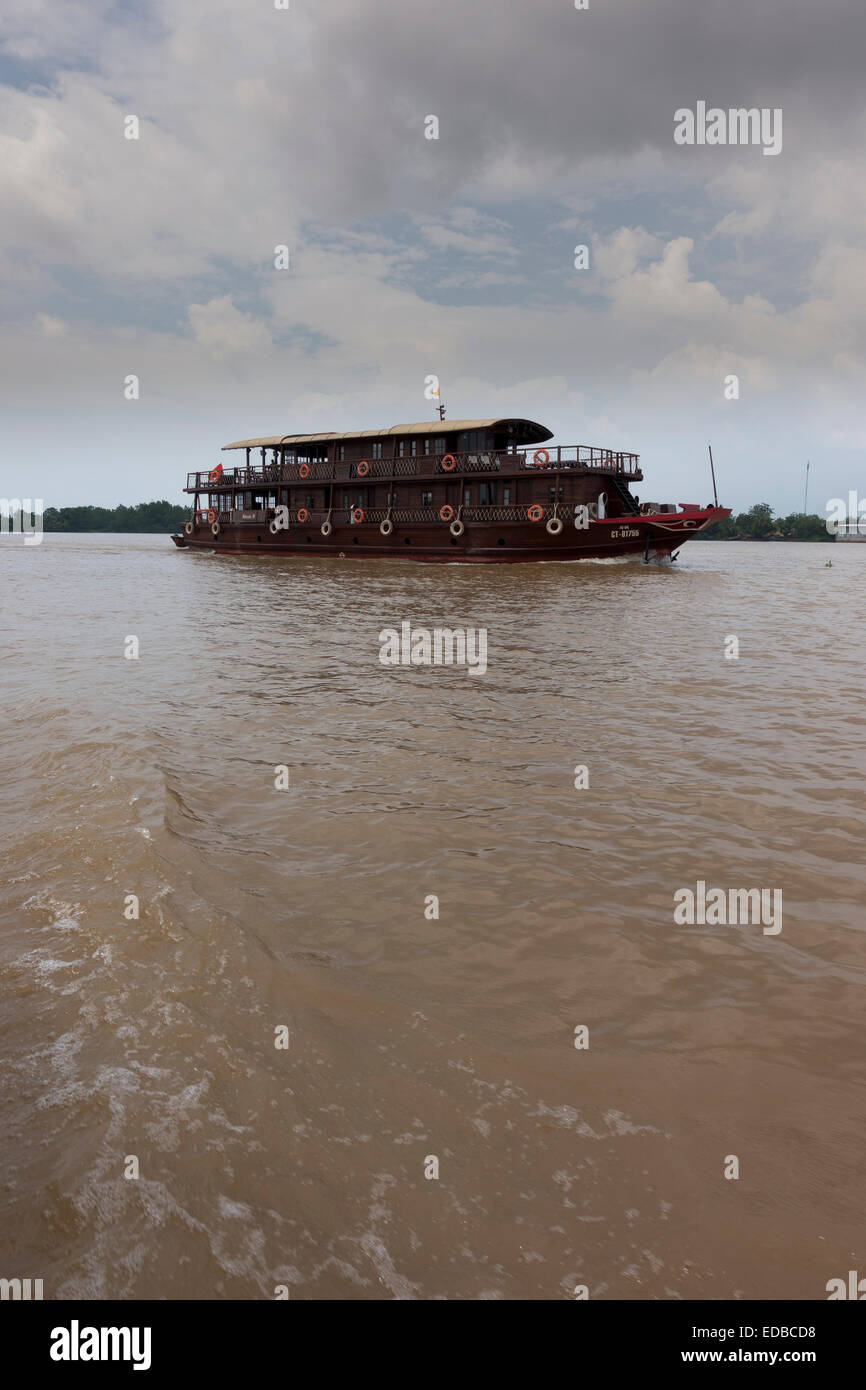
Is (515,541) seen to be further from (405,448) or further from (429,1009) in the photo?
(429,1009)

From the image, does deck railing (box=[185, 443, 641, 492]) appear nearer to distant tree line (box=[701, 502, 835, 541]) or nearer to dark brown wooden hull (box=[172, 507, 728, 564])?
dark brown wooden hull (box=[172, 507, 728, 564])

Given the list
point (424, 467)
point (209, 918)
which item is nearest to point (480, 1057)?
A: point (209, 918)

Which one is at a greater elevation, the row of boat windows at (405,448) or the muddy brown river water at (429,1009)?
the row of boat windows at (405,448)

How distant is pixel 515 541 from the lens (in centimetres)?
3331

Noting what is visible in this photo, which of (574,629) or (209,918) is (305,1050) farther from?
(574,629)

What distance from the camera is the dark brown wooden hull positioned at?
1261 inches

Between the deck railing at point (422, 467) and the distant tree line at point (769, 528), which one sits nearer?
the deck railing at point (422, 467)

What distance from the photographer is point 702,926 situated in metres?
3.96

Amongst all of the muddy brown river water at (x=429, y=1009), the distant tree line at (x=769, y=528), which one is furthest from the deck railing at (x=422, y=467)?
the distant tree line at (x=769, y=528)

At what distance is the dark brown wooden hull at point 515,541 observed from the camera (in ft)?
105

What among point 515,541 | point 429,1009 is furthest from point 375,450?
point 429,1009

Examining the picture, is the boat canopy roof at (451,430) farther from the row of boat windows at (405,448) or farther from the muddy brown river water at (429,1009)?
the muddy brown river water at (429,1009)

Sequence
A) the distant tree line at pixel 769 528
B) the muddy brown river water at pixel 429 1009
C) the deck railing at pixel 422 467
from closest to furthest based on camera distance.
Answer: the muddy brown river water at pixel 429 1009
the deck railing at pixel 422 467
the distant tree line at pixel 769 528

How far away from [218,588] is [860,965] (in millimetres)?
24224
